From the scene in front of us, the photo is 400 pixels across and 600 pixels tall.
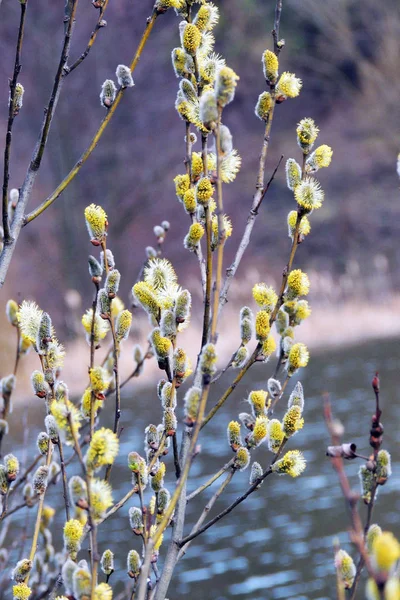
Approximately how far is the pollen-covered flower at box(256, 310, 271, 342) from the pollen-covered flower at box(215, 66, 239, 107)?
0.36 m

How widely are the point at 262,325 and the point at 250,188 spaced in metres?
21.5

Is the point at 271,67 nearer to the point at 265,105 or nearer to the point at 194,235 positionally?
the point at 265,105

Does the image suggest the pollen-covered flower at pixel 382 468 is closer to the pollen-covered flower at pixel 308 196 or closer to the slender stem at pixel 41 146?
the pollen-covered flower at pixel 308 196

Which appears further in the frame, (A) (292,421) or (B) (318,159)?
(B) (318,159)

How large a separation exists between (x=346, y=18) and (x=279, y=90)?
2273 cm

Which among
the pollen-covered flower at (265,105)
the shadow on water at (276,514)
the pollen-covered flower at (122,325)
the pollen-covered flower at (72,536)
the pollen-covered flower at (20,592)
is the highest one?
the shadow on water at (276,514)

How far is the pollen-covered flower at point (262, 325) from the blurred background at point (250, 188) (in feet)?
14.1

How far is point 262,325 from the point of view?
1.42 meters

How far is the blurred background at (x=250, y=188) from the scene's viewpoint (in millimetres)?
10320

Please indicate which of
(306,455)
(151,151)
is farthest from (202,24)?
(151,151)

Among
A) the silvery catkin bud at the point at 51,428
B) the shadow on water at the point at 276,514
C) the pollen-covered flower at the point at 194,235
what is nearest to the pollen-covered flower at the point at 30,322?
the silvery catkin bud at the point at 51,428

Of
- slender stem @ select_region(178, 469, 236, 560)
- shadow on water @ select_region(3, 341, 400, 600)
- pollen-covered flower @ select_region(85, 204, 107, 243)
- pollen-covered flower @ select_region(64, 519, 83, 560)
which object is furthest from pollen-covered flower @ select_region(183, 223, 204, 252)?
shadow on water @ select_region(3, 341, 400, 600)

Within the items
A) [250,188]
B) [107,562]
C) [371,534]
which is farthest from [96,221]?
[250,188]

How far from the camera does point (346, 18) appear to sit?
75.2 ft
